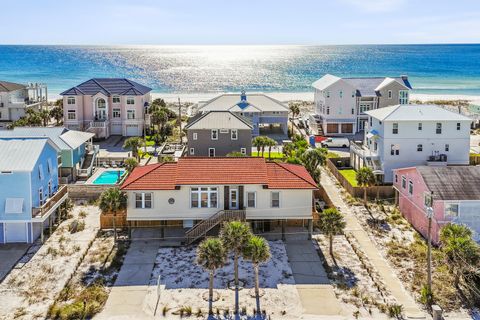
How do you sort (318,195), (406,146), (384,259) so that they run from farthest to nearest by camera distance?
(406,146)
(318,195)
(384,259)

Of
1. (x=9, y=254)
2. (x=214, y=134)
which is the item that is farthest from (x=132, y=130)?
(x=9, y=254)

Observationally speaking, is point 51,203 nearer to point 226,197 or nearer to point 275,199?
point 226,197

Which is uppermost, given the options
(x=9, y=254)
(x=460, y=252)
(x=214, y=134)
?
(x=214, y=134)

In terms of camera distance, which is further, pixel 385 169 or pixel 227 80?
pixel 227 80

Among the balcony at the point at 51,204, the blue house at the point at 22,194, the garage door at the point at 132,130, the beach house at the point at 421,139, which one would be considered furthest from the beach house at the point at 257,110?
the blue house at the point at 22,194

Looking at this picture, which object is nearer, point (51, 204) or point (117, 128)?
point (51, 204)

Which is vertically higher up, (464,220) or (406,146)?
(406,146)

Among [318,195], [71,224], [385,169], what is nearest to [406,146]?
[385,169]

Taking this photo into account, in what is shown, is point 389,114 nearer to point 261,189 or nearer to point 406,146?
point 406,146
